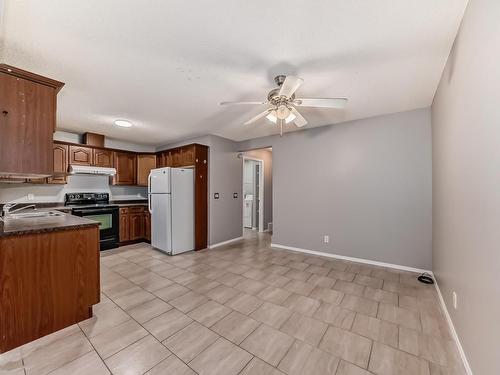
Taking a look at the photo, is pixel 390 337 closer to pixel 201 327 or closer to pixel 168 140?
pixel 201 327

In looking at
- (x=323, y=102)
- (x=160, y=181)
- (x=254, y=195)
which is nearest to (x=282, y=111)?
(x=323, y=102)

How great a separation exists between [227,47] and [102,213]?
4.10 meters

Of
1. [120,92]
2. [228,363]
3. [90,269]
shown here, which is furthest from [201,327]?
[120,92]

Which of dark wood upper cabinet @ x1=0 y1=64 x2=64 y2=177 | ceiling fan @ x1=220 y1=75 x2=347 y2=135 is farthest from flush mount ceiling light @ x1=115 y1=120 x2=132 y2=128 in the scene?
ceiling fan @ x1=220 y1=75 x2=347 y2=135

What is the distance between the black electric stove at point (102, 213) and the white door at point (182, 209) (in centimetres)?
148

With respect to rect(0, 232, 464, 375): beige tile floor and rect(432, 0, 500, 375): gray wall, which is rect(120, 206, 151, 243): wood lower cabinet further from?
rect(432, 0, 500, 375): gray wall

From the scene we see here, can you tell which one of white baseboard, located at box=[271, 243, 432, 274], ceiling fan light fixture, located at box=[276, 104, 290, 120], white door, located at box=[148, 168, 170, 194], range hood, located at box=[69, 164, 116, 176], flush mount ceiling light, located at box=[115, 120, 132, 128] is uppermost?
flush mount ceiling light, located at box=[115, 120, 132, 128]

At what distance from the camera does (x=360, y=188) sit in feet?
11.5

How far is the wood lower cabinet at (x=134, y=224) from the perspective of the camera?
4.64 m

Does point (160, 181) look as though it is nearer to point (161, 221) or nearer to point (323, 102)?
point (161, 221)

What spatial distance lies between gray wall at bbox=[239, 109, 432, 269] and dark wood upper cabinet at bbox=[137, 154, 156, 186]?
3080 millimetres

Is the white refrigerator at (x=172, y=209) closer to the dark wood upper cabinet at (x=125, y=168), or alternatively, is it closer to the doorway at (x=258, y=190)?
the dark wood upper cabinet at (x=125, y=168)

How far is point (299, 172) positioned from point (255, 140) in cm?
134

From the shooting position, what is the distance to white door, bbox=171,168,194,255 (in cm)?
400
